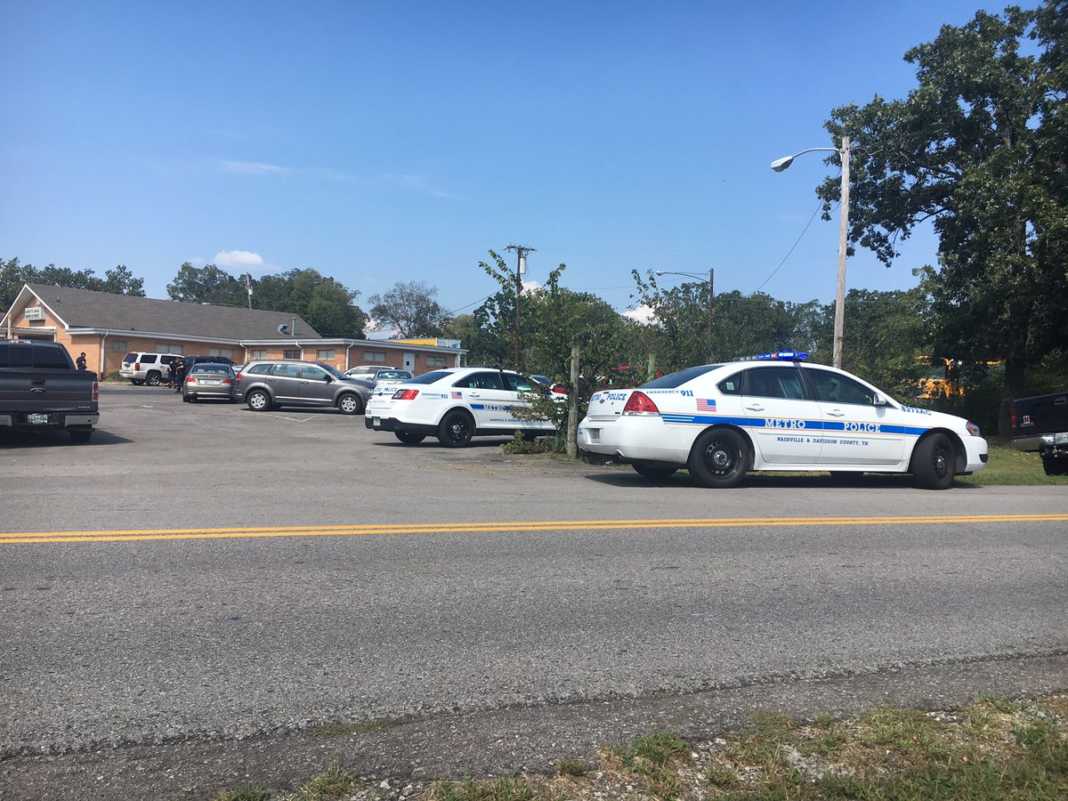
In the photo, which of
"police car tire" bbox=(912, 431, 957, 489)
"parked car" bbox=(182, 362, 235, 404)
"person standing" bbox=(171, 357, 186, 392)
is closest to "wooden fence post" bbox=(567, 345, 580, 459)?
"police car tire" bbox=(912, 431, 957, 489)

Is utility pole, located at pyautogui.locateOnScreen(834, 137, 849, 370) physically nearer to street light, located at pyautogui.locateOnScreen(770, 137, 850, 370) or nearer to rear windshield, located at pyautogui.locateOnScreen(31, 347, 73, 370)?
street light, located at pyautogui.locateOnScreen(770, 137, 850, 370)

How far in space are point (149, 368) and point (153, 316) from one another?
9328 millimetres

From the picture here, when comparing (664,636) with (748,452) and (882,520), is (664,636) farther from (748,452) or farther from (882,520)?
(748,452)

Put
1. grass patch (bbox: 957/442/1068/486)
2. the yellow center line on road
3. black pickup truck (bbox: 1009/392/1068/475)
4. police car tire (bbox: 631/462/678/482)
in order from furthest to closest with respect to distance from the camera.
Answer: black pickup truck (bbox: 1009/392/1068/475) → grass patch (bbox: 957/442/1068/486) → police car tire (bbox: 631/462/678/482) → the yellow center line on road

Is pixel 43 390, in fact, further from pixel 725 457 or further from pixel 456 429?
pixel 725 457

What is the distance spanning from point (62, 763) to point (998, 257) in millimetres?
22617

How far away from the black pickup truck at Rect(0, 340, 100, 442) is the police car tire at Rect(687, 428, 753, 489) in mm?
10809

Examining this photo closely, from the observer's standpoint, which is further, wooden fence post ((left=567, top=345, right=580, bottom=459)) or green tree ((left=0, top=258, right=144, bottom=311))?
green tree ((left=0, top=258, right=144, bottom=311))

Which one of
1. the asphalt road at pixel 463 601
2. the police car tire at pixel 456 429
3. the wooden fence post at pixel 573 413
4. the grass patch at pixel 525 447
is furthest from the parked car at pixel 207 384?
the asphalt road at pixel 463 601

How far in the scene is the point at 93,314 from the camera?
5153cm

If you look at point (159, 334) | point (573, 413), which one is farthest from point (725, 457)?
point (159, 334)

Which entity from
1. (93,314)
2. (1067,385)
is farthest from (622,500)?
(93,314)

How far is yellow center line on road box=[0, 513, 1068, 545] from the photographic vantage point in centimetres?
693

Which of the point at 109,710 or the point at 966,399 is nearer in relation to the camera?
the point at 109,710
